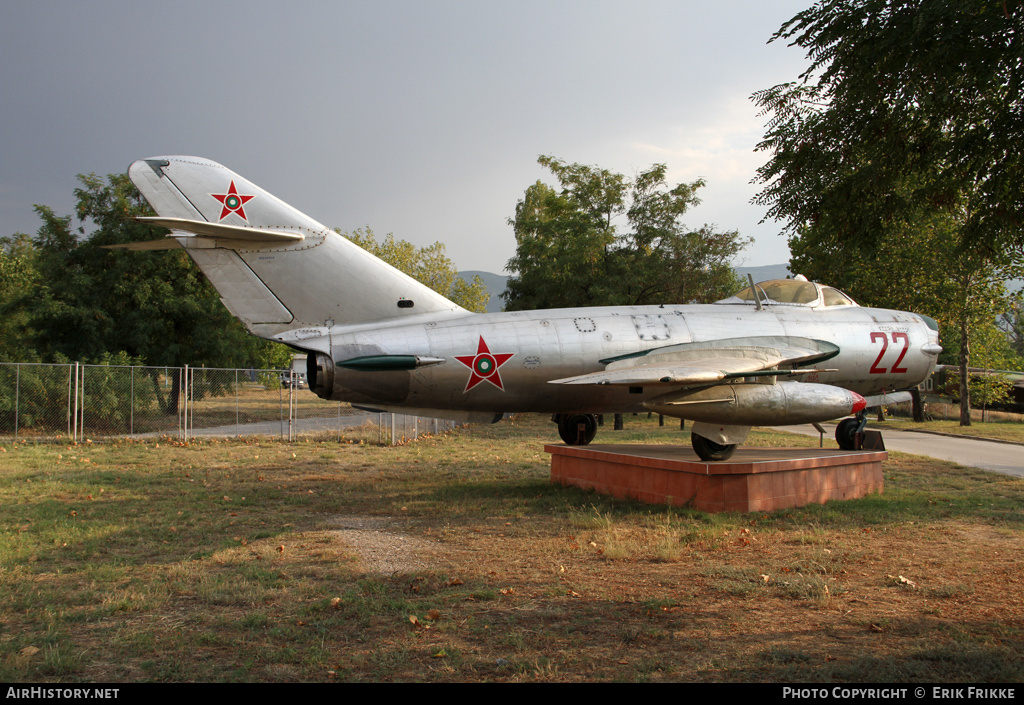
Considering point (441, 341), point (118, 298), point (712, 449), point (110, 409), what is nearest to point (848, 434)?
point (712, 449)

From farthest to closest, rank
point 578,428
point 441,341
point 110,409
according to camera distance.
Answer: point 110,409
point 578,428
point 441,341

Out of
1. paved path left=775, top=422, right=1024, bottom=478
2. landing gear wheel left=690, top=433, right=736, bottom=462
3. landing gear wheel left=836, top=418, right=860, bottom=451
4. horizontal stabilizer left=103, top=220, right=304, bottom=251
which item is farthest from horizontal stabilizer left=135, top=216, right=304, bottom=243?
paved path left=775, top=422, right=1024, bottom=478

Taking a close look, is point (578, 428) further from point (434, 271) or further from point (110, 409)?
point (434, 271)

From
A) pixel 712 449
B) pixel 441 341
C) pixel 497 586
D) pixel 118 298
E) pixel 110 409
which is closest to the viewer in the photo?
pixel 497 586

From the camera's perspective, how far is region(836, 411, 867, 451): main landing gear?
12430mm

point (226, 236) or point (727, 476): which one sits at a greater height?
point (226, 236)

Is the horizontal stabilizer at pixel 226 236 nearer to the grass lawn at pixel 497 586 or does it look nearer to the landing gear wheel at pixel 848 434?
the grass lawn at pixel 497 586

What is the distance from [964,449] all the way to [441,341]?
18.0 m

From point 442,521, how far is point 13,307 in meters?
25.8

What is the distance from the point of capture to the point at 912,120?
7508 mm

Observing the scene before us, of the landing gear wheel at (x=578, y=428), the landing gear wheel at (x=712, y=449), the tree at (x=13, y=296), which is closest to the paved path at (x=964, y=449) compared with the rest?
the landing gear wheel at (x=712, y=449)

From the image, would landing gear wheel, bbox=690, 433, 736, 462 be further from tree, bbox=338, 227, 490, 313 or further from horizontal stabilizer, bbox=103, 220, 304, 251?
tree, bbox=338, 227, 490, 313

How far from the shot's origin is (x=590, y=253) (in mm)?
31594
